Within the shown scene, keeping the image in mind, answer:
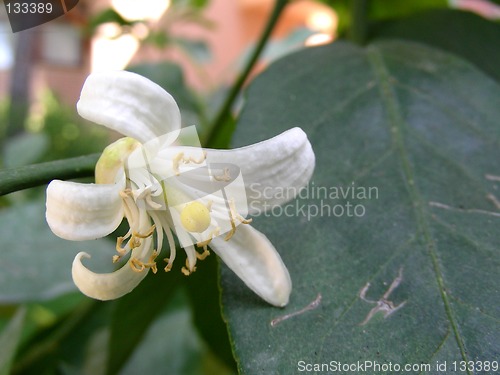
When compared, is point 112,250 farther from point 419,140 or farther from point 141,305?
point 419,140

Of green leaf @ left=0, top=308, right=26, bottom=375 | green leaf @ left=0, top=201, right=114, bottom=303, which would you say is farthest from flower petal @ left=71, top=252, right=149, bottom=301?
green leaf @ left=0, top=201, right=114, bottom=303

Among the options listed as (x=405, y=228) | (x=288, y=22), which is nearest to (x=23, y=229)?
(x=405, y=228)

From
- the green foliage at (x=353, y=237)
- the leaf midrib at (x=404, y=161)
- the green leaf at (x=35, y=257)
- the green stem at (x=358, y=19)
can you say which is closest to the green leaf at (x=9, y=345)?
the green foliage at (x=353, y=237)

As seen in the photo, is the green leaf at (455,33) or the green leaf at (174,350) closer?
the green leaf at (455,33)

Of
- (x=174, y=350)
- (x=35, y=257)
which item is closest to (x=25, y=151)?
(x=35, y=257)

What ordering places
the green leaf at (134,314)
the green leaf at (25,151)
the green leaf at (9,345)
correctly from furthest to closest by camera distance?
the green leaf at (25,151), the green leaf at (134,314), the green leaf at (9,345)

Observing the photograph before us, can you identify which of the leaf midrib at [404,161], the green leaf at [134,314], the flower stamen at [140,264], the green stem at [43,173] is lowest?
the green leaf at [134,314]

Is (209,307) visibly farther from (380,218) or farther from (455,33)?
(455,33)

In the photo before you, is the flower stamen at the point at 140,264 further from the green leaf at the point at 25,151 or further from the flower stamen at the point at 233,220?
the green leaf at the point at 25,151
